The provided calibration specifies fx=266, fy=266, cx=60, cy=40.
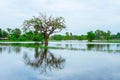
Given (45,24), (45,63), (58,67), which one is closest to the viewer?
(58,67)

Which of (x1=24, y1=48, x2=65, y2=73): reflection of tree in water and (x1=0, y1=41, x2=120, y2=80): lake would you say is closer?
(x1=0, y1=41, x2=120, y2=80): lake

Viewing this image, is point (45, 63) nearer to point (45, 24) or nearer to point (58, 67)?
point (58, 67)

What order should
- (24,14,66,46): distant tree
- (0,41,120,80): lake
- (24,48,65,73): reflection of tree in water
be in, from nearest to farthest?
(0,41,120,80): lake → (24,48,65,73): reflection of tree in water → (24,14,66,46): distant tree

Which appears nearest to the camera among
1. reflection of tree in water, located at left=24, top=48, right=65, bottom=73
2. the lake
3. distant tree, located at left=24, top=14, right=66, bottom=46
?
the lake

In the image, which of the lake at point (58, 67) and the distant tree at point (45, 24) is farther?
the distant tree at point (45, 24)

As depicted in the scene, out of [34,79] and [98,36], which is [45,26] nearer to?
[34,79]

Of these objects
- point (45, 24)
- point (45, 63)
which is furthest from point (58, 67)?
point (45, 24)

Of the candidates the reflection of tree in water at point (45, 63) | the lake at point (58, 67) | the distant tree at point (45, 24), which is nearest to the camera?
the lake at point (58, 67)

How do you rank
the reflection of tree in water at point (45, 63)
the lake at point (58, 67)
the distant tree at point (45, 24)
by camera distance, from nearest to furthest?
the lake at point (58, 67)
the reflection of tree in water at point (45, 63)
the distant tree at point (45, 24)

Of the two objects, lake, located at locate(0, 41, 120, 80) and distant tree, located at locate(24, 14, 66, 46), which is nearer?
lake, located at locate(0, 41, 120, 80)

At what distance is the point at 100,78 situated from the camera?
10.6m

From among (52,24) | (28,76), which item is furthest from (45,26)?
(28,76)

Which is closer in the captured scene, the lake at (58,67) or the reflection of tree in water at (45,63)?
the lake at (58,67)

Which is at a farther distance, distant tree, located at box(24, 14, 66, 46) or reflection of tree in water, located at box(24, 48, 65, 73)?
distant tree, located at box(24, 14, 66, 46)
